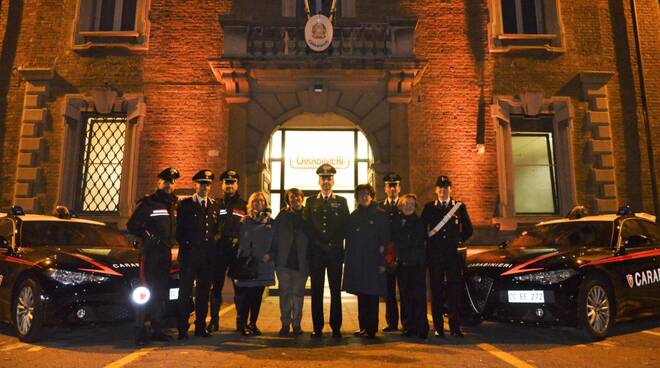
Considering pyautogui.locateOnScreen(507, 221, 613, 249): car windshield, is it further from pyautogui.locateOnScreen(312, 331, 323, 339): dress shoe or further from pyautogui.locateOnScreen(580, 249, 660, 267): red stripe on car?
pyautogui.locateOnScreen(312, 331, 323, 339): dress shoe

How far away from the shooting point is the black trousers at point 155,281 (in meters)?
4.89

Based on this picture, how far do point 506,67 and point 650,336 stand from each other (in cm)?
703

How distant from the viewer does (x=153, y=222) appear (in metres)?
5.00

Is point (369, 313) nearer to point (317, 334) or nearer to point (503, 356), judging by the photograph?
point (317, 334)

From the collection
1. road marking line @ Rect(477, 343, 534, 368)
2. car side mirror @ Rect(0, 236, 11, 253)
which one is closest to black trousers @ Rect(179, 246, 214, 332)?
car side mirror @ Rect(0, 236, 11, 253)

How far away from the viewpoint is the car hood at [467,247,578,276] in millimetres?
5258

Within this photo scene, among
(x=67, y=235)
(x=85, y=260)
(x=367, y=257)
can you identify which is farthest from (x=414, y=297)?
(x=67, y=235)

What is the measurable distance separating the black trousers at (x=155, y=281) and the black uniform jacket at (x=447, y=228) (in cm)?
307

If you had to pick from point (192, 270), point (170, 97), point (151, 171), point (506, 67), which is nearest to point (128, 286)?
point (192, 270)

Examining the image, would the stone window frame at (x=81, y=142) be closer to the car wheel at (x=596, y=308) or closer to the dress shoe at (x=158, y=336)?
the dress shoe at (x=158, y=336)

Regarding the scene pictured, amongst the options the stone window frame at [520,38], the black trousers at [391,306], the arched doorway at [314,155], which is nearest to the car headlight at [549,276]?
the black trousers at [391,306]

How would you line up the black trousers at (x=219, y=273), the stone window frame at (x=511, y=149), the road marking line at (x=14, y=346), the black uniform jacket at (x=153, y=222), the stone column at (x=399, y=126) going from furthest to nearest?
the stone window frame at (x=511, y=149) → the stone column at (x=399, y=126) → the black trousers at (x=219, y=273) → the black uniform jacket at (x=153, y=222) → the road marking line at (x=14, y=346)

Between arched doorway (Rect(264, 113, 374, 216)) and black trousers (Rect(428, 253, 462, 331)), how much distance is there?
600 cm

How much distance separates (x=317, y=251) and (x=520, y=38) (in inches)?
326
